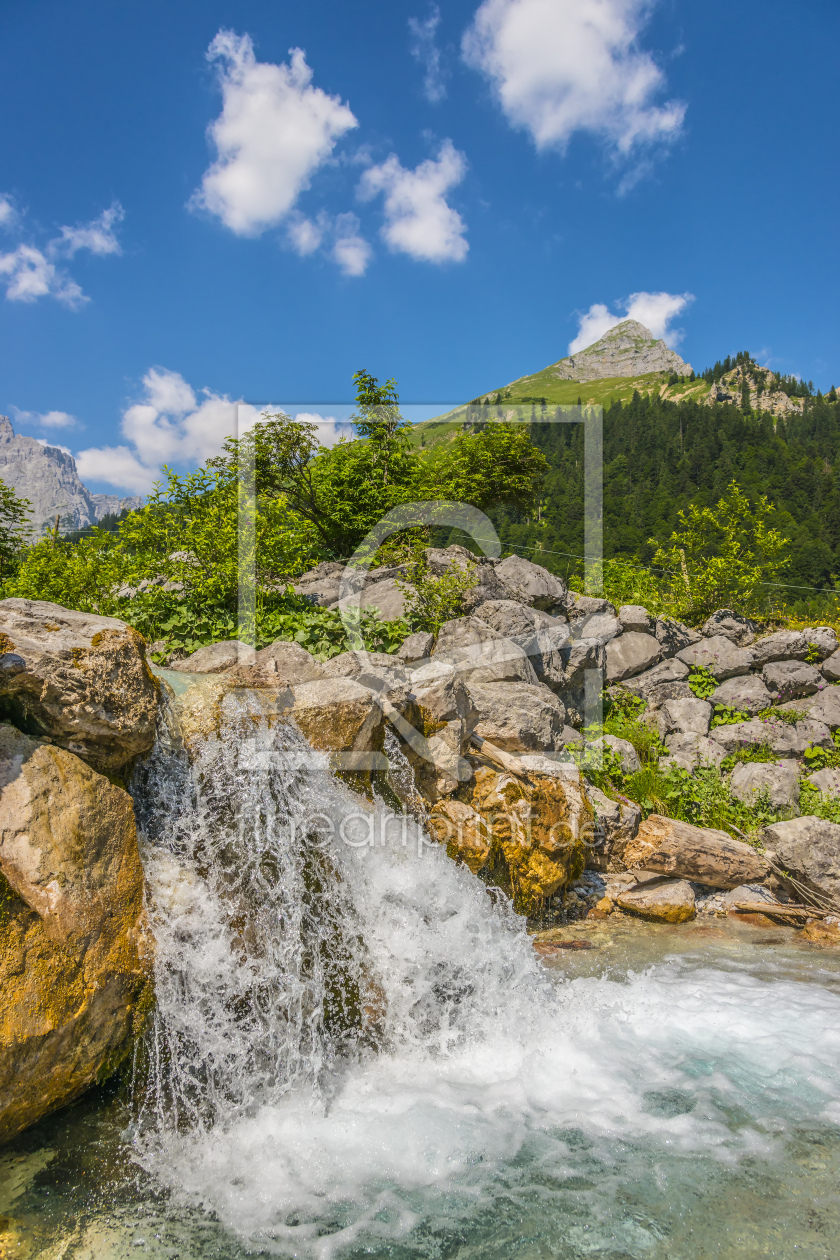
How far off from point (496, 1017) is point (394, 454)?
1210 centimetres

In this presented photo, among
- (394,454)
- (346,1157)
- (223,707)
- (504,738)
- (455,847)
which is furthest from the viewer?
(394,454)

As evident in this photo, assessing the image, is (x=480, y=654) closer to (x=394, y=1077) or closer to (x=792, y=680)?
(x=394, y=1077)

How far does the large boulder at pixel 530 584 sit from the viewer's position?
494 inches

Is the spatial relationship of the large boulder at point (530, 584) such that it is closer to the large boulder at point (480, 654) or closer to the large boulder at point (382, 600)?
the large boulder at point (382, 600)

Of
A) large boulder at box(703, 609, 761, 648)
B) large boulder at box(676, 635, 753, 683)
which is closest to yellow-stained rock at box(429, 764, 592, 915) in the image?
large boulder at box(676, 635, 753, 683)

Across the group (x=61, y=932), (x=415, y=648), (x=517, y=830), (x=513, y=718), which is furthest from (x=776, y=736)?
(x=61, y=932)

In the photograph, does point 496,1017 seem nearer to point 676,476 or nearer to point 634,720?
point 634,720

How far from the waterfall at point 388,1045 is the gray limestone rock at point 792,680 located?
6091mm

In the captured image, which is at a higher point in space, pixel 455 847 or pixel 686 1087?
pixel 455 847

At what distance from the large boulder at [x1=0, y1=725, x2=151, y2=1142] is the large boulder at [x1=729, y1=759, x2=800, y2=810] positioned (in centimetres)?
849

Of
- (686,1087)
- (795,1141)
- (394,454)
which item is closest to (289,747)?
(686,1087)

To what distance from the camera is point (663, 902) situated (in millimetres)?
7633

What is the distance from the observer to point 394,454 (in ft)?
49.0

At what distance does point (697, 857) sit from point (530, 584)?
603cm
